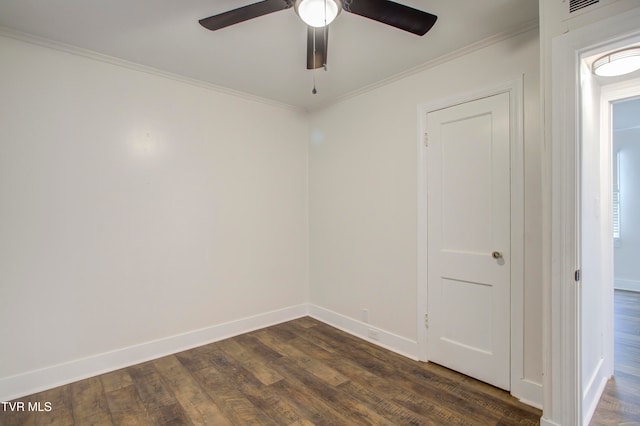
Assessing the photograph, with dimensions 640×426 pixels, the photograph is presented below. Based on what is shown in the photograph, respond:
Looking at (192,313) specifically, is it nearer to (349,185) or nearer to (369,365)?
(369,365)

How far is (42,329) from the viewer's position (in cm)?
224

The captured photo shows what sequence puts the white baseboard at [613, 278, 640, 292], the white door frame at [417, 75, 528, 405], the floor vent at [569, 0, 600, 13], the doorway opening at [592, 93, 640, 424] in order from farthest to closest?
1. the white baseboard at [613, 278, 640, 292]
2. the doorway opening at [592, 93, 640, 424]
3. the white door frame at [417, 75, 528, 405]
4. the floor vent at [569, 0, 600, 13]

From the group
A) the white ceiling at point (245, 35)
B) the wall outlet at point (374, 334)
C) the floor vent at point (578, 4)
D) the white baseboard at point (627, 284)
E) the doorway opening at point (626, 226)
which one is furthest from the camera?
the white baseboard at point (627, 284)

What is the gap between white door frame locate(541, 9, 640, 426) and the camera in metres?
1.56

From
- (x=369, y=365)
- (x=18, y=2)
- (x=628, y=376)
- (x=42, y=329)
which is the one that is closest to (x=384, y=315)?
(x=369, y=365)

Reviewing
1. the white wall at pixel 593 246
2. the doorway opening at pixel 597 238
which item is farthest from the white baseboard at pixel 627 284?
the white wall at pixel 593 246

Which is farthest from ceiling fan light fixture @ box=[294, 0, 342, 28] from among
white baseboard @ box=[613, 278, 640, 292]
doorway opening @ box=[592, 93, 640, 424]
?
white baseboard @ box=[613, 278, 640, 292]

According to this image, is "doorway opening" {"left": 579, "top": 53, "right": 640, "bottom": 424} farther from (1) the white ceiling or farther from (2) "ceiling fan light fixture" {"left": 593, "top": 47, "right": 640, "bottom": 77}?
(1) the white ceiling

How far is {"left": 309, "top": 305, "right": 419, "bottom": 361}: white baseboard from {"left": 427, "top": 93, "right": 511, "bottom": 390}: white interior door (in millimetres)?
190

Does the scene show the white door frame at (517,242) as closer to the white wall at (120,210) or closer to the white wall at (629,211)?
the white wall at (120,210)

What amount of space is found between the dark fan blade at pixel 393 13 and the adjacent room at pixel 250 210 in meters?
0.01

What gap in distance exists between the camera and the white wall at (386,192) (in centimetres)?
203

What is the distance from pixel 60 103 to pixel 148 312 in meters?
1.86

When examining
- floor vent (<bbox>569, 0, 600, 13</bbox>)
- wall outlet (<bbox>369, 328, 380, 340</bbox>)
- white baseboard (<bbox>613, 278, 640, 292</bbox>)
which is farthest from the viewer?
white baseboard (<bbox>613, 278, 640, 292</bbox>)
